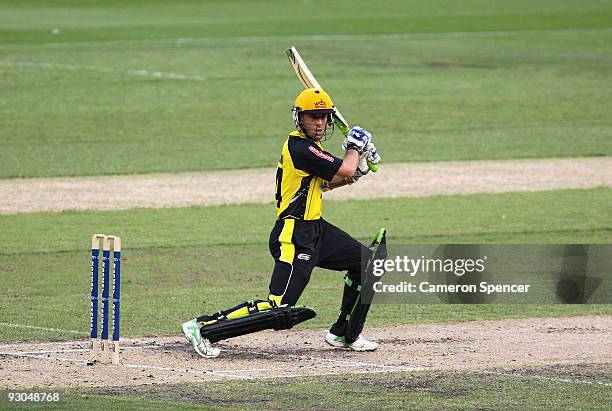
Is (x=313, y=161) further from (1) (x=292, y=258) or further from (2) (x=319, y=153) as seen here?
(1) (x=292, y=258)

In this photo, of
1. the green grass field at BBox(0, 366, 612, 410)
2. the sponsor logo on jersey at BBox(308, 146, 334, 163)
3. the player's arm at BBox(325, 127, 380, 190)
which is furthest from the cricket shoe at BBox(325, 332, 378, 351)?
the sponsor logo on jersey at BBox(308, 146, 334, 163)

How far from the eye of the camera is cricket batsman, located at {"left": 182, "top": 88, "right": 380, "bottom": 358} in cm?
1083

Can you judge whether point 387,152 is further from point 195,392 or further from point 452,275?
point 195,392

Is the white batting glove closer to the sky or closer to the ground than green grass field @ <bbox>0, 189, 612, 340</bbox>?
closer to the sky

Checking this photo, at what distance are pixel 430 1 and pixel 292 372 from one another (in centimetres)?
4172

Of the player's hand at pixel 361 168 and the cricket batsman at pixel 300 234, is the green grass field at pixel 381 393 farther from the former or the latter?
the player's hand at pixel 361 168

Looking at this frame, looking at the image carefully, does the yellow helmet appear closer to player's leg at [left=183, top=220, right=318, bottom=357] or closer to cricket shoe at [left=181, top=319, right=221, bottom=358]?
player's leg at [left=183, top=220, right=318, bottom=357]

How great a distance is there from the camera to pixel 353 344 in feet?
37.3

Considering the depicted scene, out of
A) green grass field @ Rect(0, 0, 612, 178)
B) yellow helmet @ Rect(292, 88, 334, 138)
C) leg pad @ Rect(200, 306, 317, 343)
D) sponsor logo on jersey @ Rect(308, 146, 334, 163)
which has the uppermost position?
green grass field @ Rect(0, 0, 612, 178)

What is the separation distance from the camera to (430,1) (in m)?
50.8

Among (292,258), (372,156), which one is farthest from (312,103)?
(292,258)

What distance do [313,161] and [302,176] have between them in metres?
0.20

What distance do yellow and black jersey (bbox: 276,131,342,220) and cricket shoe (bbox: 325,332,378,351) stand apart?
3.79 feet

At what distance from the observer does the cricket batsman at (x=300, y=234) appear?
10.8 m
